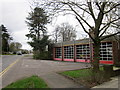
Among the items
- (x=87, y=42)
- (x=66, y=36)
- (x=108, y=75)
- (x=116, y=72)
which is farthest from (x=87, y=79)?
(x=66, y=36)

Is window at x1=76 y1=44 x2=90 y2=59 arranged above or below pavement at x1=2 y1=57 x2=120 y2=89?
above

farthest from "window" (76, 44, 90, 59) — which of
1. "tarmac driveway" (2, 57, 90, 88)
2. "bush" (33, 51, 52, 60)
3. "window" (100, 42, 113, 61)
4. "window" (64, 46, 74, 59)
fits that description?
"bush" (33, 51, 52, 60)

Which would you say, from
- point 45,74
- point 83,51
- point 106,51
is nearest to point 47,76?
point 45,74

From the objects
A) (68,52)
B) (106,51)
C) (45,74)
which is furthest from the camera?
(68,52)

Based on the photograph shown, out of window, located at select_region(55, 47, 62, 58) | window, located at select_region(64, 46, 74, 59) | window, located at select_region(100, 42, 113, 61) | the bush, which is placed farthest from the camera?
the bush

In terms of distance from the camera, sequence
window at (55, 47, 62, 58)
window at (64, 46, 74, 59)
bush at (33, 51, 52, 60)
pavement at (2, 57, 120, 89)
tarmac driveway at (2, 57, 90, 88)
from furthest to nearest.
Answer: bush at (33, 51, 52, 60) < window at (55, 47, 62, 58) < window at (64, 46, 74, 59) < tarmac driveway at (2, 57, 90, 88) < pavement at (2, 57, 120, 89)

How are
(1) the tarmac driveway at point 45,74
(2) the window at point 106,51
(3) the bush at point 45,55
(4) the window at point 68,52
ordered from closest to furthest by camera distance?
(1) the tarmac driveway at point 45,74
(2) the window at point 106,51
(4) the window at point 68,52
(3) the bush at point 45,55

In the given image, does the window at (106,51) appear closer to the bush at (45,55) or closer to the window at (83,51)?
the window at (83,51)

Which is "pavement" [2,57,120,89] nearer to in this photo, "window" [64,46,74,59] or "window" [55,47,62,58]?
"window" [64,46,74,59]

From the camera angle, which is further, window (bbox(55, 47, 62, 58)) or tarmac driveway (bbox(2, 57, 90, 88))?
window (bbox(55, 47, 62, 58))

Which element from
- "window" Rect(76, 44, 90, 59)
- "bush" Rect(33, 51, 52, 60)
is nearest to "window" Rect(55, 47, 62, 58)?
"bush" Rect(33, 51, 52, 60)

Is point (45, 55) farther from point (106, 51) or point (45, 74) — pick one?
point (45, 74)

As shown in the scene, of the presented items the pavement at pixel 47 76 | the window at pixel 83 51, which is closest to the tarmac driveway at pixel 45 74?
the pavement at pixel 47 76

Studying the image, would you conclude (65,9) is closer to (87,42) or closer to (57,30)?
(87,42)
